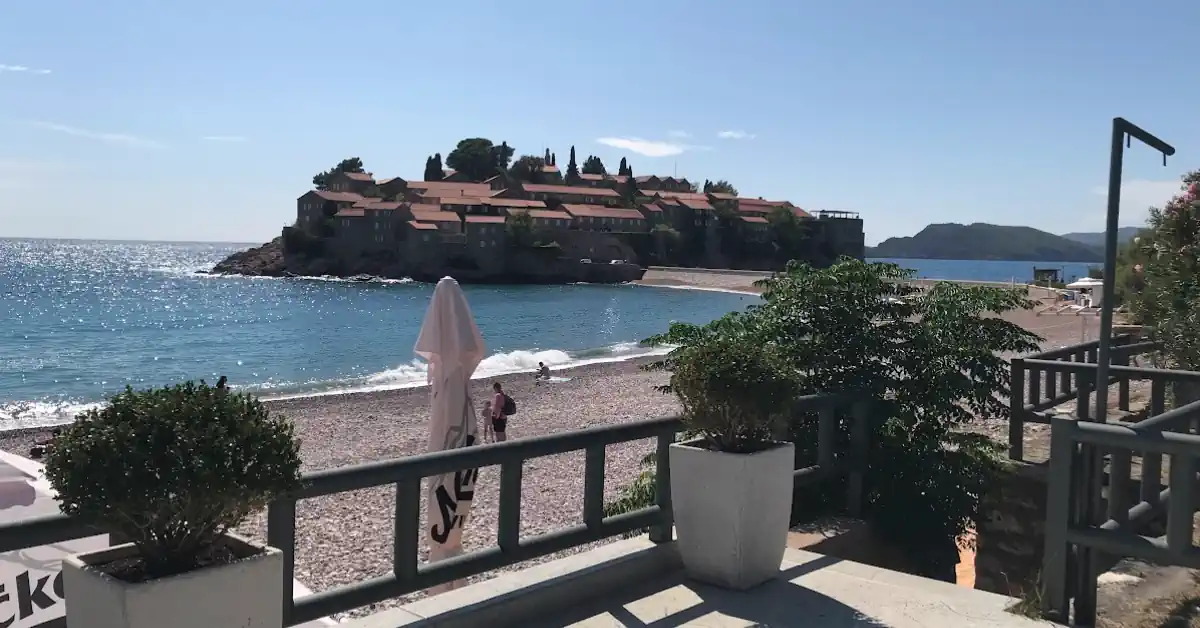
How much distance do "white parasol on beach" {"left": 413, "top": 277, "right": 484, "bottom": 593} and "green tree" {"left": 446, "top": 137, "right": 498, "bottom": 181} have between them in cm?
16613

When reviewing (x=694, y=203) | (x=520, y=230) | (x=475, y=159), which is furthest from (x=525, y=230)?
(x=475, y=159)

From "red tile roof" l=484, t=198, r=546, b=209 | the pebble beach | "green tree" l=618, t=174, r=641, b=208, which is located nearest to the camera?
the pebble beach

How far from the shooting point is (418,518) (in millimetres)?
3869

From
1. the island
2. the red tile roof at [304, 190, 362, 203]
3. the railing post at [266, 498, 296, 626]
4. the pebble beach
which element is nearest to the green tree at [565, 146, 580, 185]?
the island

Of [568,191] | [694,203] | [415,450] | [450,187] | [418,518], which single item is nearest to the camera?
[418,518]

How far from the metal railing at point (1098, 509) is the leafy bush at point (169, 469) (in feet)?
10.8

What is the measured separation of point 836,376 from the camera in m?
6.83

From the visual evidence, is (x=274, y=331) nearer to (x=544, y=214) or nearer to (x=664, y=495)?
(x=664, y=495)

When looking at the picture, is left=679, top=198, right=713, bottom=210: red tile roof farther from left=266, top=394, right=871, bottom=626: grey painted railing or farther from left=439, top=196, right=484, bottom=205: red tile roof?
left=266, top=394, right=871, bottom=626: grey painted railing

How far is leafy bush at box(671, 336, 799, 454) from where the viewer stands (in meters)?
4.67

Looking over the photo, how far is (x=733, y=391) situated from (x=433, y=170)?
16786cm

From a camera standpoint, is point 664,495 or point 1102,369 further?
point 664,495

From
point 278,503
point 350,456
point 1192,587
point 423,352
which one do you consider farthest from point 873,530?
point 350,456

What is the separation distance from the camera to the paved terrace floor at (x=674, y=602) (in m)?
4.26
